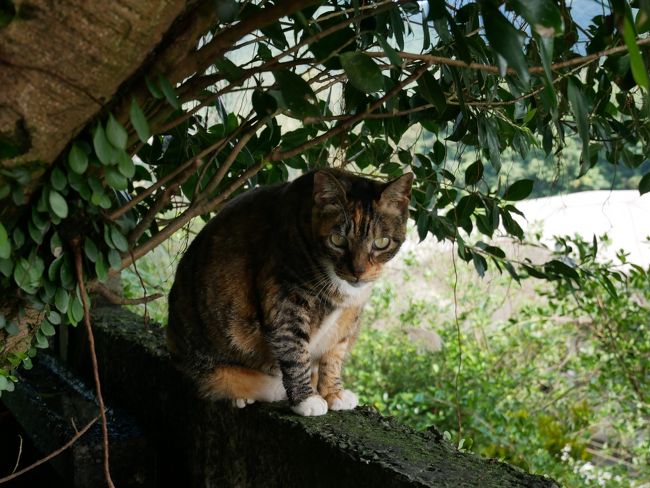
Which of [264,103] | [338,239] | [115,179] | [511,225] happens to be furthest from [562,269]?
[115,179]

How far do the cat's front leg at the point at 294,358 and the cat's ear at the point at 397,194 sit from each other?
41cm

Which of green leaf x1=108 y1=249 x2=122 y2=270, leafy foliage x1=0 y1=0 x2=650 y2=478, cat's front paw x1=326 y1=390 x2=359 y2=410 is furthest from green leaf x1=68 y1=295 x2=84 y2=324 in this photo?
cat's front paw x1=326 y1=390 x2=359 y2=410

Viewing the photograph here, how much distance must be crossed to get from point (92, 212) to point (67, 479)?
4.39ft

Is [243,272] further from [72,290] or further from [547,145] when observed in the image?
[547,145]

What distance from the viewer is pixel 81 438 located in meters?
2.37

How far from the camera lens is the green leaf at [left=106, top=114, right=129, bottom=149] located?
1.18m

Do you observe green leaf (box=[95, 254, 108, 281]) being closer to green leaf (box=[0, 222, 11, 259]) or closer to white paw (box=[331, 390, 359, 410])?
green leaf (box=[0, 222, 11, 259])

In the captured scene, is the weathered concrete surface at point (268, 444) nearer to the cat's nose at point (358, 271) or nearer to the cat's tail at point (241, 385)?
the cat's tail at point (241, 385)

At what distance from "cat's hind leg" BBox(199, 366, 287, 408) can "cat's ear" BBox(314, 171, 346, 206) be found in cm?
56

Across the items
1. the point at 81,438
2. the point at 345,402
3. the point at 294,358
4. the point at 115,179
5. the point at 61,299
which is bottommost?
the point at 81,438

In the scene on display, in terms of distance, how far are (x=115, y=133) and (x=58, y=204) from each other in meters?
0.19

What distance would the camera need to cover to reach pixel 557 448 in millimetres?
4211

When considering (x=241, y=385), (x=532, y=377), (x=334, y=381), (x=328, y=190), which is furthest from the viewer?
(x=532, y=377)

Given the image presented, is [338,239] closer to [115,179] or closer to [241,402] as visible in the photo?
[241,402]
